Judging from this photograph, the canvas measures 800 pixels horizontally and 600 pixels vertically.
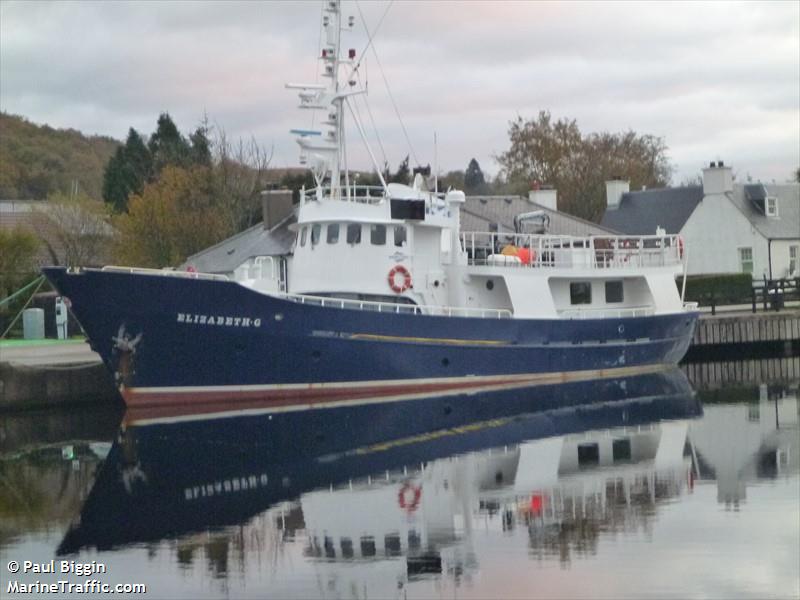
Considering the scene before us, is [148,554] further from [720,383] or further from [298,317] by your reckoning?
Answer: [720,383]

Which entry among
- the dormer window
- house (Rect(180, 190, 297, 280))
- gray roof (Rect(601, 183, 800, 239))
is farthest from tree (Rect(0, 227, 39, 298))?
the dormer window

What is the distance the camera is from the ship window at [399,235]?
3238 cm

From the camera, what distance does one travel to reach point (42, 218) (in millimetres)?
58281

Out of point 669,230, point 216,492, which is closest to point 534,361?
point 216,492

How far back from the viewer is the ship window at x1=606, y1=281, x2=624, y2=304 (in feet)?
122

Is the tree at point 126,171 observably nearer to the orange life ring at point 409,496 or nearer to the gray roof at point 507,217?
the gray roof at point 507,217

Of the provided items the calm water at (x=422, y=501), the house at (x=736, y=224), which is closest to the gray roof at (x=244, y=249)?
the calm water at (x=422, y=501)

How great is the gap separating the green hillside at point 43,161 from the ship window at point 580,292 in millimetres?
51322

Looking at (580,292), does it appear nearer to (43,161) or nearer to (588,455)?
(588,455)

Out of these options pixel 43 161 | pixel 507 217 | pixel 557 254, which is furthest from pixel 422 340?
pixel 43 161

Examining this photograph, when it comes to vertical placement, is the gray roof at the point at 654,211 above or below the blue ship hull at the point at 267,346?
above

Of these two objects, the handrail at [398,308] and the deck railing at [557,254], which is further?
the deck railing at [557,254]

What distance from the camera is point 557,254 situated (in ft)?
117

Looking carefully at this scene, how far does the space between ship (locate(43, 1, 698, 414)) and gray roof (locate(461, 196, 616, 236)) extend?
482 inches
